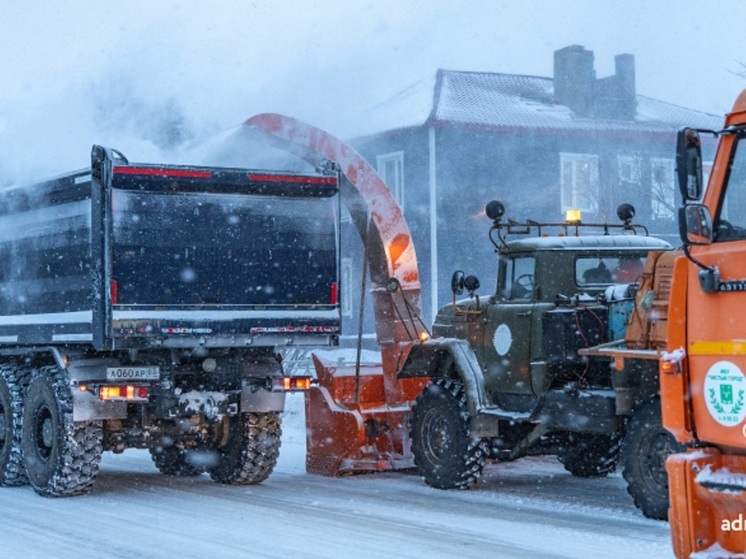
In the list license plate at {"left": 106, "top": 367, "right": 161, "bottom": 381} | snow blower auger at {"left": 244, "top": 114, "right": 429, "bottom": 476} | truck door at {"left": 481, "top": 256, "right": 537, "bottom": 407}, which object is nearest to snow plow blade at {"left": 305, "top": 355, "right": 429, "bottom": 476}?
snow blower auger at {"left": 244, "top": 114, "right": 429, "bottom": 476}

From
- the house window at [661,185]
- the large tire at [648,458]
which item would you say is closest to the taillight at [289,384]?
the large tire at [648,458]

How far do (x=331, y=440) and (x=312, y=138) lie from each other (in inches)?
138

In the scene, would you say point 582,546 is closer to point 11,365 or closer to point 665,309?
point 665,309

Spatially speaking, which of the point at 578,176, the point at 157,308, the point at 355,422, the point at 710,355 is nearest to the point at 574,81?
the point at 578,176

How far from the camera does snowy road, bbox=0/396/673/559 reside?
9.06 meters

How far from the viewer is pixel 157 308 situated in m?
11.8

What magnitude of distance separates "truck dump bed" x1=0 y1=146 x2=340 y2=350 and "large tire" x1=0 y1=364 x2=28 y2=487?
0.38 metres

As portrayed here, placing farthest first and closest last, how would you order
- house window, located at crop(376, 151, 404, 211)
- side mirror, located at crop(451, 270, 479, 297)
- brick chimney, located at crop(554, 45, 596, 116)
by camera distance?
brick chimney, located at crop(554, 45, 596, 116)
house window, located at crop(376, 151, 404, 211)
side mirror, located at crop(451, 270, 479, 297)

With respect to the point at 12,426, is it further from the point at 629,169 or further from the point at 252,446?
the point at 629,169

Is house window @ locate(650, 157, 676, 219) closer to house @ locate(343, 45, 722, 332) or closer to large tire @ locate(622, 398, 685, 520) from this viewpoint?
house @ locate(343, 45, 722, 332)

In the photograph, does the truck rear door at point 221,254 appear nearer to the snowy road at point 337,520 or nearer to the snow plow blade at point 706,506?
the snowy road at point 337,520

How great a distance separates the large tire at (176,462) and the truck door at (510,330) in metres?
3.59

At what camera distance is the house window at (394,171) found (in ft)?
105

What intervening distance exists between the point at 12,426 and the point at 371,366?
383 centimetres
